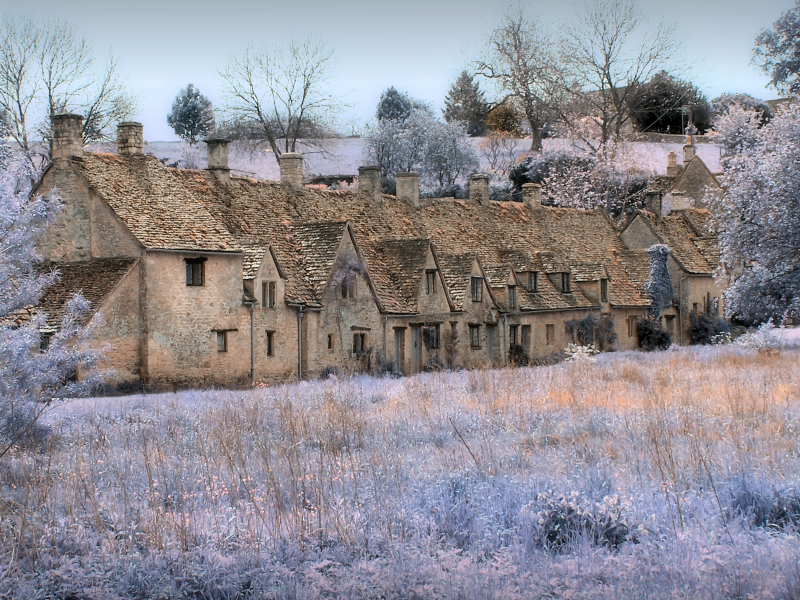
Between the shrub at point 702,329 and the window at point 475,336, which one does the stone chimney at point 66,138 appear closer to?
the window at point 475,336

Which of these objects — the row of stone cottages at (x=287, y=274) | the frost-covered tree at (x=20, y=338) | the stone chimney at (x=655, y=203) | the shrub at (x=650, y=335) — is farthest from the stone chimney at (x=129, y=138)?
the stone chimney at (x=655, y=203)

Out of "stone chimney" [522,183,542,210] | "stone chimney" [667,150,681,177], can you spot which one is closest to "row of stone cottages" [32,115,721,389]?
"stone chimney" [522,183,542,210]

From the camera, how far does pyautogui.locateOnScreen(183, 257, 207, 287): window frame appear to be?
3156 centimetres

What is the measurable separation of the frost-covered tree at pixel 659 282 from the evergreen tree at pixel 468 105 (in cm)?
4252

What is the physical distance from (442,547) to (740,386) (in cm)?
1330

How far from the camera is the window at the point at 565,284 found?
48.0 m

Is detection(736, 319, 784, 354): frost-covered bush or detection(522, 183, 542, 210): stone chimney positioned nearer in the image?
detection(736, 319, 784, 354): frost-covered bush

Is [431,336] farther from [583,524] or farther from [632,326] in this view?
[583,524]

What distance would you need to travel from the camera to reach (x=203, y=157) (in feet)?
279

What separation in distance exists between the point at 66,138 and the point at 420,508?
25.4 m

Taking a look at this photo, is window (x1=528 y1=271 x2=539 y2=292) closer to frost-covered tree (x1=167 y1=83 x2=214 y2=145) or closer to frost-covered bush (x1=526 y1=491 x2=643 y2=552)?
frost-covered bush (x1=526 y1=491 x2=643 y2=552)

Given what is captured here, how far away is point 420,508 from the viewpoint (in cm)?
1088

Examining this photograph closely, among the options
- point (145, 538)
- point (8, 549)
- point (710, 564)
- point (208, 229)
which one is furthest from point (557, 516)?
point (208, 229)

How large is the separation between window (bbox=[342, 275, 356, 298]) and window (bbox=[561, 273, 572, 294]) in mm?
15943
